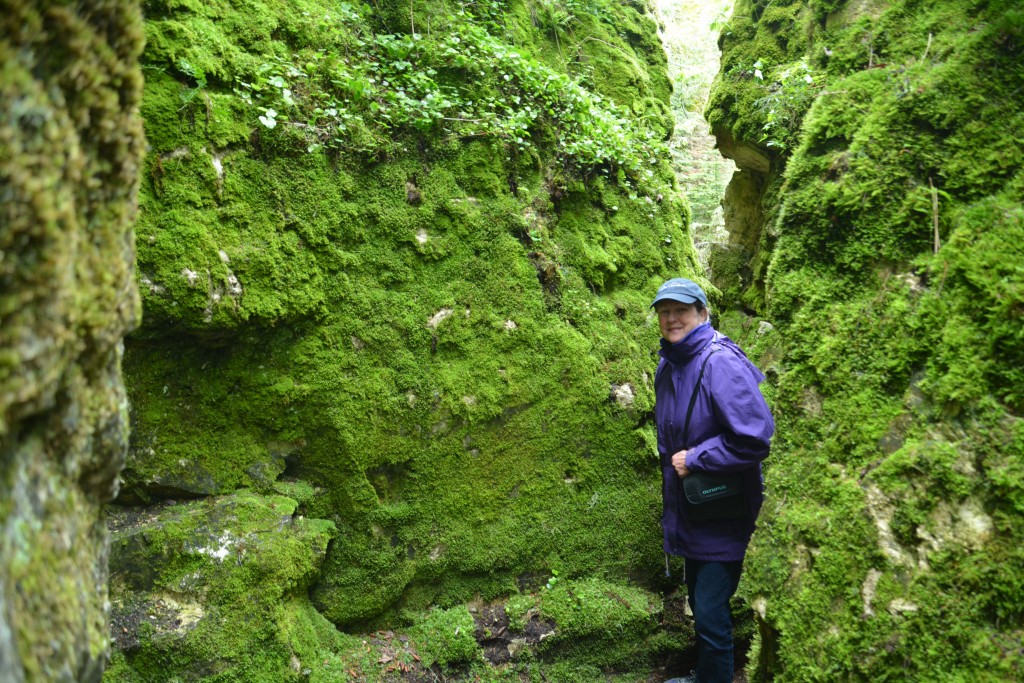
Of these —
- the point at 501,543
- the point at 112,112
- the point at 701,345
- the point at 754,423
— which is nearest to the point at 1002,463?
the point at 754,423

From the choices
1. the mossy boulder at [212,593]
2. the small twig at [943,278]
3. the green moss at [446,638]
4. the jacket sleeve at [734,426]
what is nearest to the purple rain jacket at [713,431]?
the jacket sleeve at [734,426]

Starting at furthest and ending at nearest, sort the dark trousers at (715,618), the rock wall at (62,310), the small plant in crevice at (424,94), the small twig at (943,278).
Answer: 1. the small plant in crevice at (424,94)
2. the dark trousers at (715,618)
3. the small twig at (943,278)
4. the rock wall at (62,310)

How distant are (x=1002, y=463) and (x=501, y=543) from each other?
11.7ft

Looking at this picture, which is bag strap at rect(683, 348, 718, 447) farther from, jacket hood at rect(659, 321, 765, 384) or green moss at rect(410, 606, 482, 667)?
green moss at rect(410, 606, 482, 667)

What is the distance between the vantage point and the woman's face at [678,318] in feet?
15.0

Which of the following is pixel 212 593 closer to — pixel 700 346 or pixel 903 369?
pixel 700 346

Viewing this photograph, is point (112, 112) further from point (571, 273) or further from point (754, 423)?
point (571, 273)

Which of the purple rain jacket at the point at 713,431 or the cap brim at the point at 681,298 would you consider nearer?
the purple rain jacket at the point at 713,431

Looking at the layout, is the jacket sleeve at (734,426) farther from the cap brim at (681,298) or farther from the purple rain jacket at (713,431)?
the cap brim at (681,298)

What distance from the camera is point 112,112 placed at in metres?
1.82

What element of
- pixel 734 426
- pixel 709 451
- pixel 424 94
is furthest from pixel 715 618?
pixel 424 94

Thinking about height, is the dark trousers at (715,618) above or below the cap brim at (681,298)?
below

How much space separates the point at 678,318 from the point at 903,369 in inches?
60.0

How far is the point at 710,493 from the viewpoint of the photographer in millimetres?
4227
